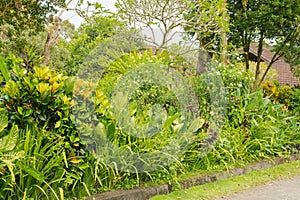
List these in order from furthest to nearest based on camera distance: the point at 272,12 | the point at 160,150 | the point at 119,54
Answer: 1. the point at 272,12
2. the point at 119,54
3. the point at 160,150

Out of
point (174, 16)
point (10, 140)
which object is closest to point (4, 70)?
point (10, 140)

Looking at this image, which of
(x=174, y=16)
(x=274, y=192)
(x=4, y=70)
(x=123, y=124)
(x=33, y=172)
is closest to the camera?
(x=33, y=172)

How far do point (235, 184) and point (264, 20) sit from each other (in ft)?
16.7

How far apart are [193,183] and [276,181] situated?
1.29 m

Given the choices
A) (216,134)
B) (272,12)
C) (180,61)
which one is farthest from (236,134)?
(272,12)

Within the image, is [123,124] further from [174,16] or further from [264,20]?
[264,20]

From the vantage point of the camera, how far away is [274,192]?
14.1 ft

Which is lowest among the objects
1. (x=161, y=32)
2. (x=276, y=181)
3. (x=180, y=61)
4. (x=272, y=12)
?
(x=276, y=181)

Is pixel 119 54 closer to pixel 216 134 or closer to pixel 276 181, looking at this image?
pixel 216 134

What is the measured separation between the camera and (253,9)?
8516mm

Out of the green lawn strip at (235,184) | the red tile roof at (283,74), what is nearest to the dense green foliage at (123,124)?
A: the green lawn strip at (235,184)

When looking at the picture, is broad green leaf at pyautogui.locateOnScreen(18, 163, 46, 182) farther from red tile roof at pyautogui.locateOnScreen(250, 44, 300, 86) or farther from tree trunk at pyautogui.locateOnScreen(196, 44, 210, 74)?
red tile roof at pyautogui.locateOnScreen(250, 44, 300, 86)

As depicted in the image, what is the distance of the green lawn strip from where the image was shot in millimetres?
3950

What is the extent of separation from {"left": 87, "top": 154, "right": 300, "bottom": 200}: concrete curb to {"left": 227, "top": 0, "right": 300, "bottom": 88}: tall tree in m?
3.45
